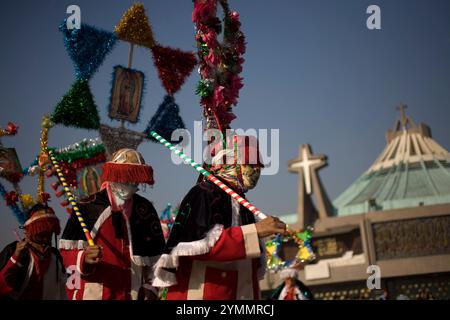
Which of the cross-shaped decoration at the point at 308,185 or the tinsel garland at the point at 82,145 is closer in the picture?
the tinsel garland at the point at 82,145

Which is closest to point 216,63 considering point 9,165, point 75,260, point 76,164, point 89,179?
point 75,260

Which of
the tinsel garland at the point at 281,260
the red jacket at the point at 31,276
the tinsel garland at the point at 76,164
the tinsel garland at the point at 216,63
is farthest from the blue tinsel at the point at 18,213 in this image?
the tinsel garland at the point at 281,260

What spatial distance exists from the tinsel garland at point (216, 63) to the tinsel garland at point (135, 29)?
2.37m

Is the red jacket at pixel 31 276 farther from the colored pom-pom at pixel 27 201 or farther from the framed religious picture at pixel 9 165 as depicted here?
the framed religious picture at pixel 9 165

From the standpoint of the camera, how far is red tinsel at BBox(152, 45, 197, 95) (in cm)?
784

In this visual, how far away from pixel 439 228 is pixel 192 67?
25.5m

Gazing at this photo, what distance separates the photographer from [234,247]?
410 cm

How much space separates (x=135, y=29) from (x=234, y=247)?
4768 millimetres

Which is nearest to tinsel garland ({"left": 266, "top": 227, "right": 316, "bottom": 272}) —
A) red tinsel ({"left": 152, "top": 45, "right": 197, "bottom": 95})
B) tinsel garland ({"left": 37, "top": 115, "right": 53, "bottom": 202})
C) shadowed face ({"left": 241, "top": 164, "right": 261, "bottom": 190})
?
red tinsel ({"left": 152, "top": 45, "right": 197, "bottom": 95})

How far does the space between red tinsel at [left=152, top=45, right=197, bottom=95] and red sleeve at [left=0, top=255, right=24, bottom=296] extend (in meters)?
3.77

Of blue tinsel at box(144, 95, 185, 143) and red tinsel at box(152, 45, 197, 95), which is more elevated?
red tinsel at box(152, 45, 197, 95)

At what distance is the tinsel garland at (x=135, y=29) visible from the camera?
7879 mm

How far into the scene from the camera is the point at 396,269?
29.3m

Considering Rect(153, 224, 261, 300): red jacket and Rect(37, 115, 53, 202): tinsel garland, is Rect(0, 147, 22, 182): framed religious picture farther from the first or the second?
Rect(153, 224, 261, 300): red jacket
